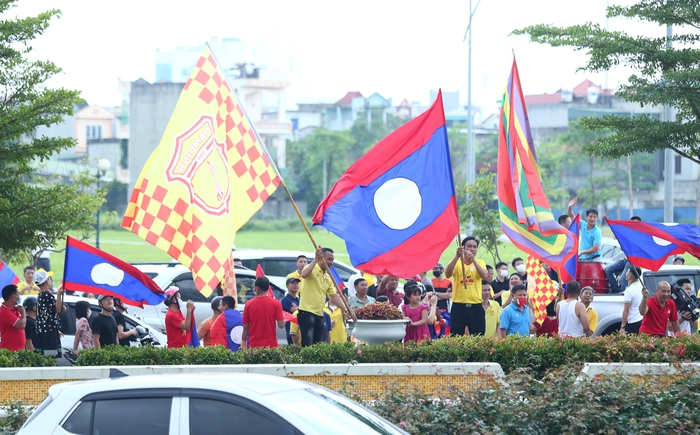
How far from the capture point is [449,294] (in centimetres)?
1552

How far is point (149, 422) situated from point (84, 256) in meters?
6.95

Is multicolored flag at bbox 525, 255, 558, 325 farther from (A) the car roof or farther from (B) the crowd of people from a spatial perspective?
(A) the car roof

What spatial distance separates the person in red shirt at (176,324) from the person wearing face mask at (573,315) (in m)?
5.07

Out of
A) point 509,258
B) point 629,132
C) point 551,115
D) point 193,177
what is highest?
point 551,115

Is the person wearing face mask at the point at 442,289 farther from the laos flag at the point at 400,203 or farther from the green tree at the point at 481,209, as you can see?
the green tree at the point at 481,209

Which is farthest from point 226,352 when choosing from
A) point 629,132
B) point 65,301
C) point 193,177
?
point 629,132

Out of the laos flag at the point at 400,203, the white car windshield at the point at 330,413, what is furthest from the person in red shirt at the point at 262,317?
the white car windshield at the point at 330,413

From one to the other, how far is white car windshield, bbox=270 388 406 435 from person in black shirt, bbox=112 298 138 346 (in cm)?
774

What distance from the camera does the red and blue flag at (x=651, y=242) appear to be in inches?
512

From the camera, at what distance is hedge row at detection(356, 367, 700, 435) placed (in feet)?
24.7

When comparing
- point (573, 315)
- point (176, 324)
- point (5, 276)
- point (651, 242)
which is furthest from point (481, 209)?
point (176, 324)

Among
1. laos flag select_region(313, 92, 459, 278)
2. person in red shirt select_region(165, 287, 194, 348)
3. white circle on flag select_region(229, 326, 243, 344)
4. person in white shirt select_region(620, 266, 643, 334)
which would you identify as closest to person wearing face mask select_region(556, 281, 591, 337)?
person in white shirt select_region(620, 266, 643, 334)

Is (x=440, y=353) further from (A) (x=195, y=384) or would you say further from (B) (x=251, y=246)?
(B) (x=251, y=246)

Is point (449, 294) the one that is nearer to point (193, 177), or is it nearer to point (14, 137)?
point (193, 177)
